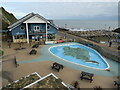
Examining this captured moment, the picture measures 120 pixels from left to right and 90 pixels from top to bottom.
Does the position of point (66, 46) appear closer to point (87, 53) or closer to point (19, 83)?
point (87, 53)

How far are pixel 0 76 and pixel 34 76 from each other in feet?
14.9

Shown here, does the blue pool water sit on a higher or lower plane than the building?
lower

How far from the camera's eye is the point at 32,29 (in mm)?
Result: 23562

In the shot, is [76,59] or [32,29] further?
[32,29]

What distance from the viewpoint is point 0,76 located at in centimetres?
956

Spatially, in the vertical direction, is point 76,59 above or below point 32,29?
below

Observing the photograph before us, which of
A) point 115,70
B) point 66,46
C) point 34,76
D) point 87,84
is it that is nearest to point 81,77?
point 87,84

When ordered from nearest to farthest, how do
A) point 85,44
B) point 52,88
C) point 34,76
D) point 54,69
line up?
point 52,88, point 34,76, point 54,69, point 85,44

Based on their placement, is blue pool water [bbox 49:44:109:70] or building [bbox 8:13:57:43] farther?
building [bbox 8:13:57:43]

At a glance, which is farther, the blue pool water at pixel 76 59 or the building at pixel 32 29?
the building at pixel 32 29

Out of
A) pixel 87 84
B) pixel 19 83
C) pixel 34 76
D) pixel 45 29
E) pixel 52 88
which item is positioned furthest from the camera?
pixel 45 29

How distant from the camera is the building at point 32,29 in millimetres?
21672

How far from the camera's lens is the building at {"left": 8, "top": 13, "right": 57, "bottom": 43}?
71.1 ft

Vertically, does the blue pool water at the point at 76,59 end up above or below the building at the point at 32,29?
below
